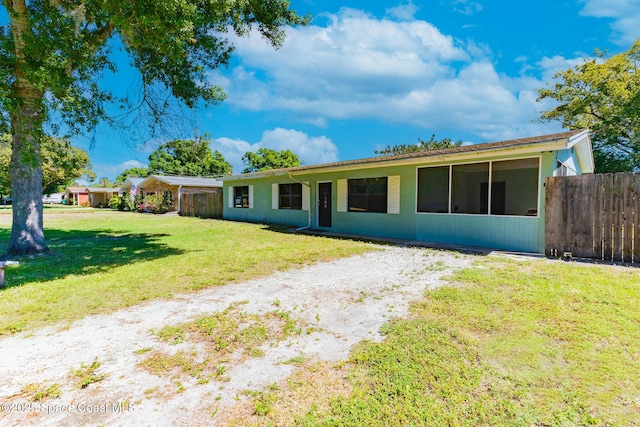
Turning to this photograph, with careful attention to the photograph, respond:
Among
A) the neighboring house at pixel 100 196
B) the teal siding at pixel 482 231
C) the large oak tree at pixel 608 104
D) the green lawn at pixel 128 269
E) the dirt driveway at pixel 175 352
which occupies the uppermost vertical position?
the large oak tree at pixel 608 104

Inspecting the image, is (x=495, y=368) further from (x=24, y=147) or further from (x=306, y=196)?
(x=306, y=196)

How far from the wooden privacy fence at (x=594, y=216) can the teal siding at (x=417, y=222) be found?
1.09ft

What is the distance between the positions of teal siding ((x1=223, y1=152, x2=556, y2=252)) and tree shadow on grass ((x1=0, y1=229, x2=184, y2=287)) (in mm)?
5948

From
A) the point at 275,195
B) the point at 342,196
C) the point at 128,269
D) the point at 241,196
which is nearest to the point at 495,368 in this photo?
the point at 128,269

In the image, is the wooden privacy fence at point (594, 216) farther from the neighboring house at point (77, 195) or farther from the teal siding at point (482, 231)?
the neighboring house at point (77, 195)

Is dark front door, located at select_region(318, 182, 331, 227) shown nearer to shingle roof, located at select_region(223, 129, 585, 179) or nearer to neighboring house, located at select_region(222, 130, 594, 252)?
neighboring house, located at select_region(222, 130, 594, 252)

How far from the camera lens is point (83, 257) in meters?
7.09

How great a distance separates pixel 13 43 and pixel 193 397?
24.8ft

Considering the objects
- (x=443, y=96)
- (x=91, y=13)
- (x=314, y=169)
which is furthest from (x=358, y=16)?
(x=443, y=96)

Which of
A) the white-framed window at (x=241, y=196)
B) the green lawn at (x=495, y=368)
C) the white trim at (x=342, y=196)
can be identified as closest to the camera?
the green lawn at (x=495, y=368)

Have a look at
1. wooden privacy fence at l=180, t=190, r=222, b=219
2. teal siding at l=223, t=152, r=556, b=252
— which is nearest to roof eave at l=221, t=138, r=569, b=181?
teal siding at l=223, t=152, r=556, b=252

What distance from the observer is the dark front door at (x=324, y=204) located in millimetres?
12570

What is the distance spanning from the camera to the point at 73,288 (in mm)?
4727

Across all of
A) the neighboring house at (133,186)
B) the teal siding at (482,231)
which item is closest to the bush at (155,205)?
the neighboring house at (133,186)
